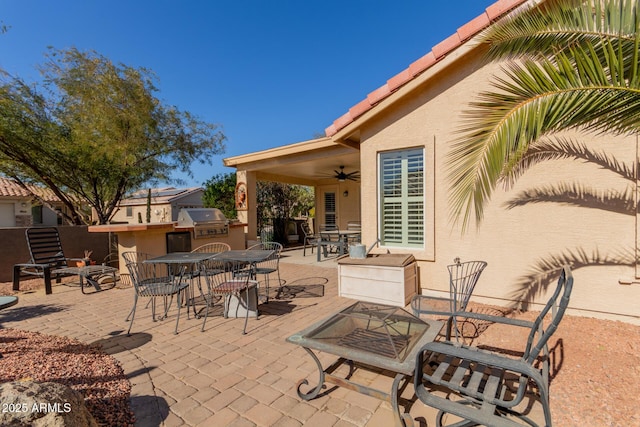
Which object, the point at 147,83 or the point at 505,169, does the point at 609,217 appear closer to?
the point at 505,169

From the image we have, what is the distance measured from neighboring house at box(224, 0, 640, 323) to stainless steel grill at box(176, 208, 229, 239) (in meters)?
4.46

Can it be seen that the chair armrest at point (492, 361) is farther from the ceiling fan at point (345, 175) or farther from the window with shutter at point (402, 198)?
the ceiling fan at point (345, 175)

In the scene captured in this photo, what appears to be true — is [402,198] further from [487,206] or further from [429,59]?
[429,59]

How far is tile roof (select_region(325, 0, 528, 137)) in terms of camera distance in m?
3.93

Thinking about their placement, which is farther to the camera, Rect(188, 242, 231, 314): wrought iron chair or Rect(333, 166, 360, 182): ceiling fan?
Rect(333, 166, 360, 182): ceiling fan

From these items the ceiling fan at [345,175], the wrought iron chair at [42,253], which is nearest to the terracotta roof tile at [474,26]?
the ceiling fan at [345,175]

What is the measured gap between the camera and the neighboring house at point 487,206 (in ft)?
12.3

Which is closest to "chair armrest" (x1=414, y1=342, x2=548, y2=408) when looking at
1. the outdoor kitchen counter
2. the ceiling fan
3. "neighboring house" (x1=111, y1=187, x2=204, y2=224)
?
the outdoor kitchen counter

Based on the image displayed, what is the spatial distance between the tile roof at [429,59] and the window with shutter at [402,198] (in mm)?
964

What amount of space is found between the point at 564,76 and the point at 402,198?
2.95m

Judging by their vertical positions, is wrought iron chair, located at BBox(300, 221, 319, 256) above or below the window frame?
below

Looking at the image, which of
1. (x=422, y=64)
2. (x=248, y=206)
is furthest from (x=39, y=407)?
(x=248, y=206)

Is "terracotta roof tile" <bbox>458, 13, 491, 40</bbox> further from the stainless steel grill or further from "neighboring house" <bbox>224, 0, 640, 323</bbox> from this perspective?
the stainless steel grill

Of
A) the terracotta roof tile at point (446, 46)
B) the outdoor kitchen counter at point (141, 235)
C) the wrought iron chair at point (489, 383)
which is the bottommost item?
the wrought iron chair at point (489, 383)
